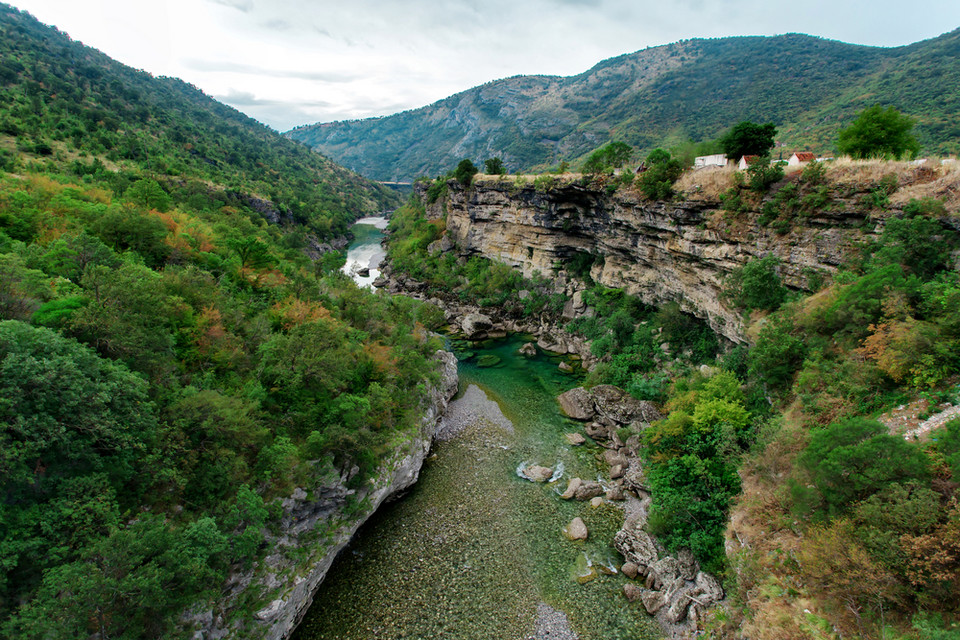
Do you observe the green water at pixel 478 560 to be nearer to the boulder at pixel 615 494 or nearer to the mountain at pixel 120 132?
the boulder at pixel 615 494

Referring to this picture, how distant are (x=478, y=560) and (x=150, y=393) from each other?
1275cm

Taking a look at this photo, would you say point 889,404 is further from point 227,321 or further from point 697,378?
point 227,321

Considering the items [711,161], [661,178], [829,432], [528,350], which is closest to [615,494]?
[829,432]

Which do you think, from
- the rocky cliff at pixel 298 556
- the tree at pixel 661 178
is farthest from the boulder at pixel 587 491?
the tree at pixel 661 178

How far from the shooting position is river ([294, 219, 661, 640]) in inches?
511

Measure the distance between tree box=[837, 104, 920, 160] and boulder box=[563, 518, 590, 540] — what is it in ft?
69.8

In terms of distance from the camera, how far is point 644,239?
28906 millimetres

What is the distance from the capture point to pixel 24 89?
37.7 meters

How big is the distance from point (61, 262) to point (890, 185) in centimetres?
3146

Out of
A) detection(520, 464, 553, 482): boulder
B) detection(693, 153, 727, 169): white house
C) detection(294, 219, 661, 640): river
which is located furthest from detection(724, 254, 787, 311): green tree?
detection(520, 464, 553, 482): boulder

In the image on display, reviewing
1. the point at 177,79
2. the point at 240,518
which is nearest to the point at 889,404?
the point at 240,518

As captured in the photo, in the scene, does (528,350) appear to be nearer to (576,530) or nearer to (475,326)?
(475,326)

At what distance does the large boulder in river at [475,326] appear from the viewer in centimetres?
3819

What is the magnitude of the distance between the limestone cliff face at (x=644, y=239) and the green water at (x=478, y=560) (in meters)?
12.8
